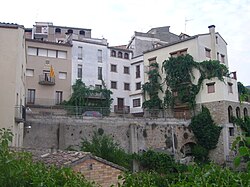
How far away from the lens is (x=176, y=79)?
35.5 metres

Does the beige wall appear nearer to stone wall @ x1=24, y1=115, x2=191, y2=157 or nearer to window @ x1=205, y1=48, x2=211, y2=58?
stone wall @ x1=24, y1=115, x2=191, y2=157

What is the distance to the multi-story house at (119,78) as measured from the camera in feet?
140

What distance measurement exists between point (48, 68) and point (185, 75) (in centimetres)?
1732

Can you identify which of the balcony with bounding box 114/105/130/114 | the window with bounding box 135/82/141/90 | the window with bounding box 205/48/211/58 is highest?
the window with bounding box 205/48/211/58

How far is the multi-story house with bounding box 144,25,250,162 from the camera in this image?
31.8 metres

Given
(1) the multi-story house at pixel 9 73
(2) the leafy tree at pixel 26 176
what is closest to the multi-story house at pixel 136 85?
(1) the multi-story house at pixel 9 73

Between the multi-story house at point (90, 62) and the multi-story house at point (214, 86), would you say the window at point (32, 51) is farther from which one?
the multi-story house at point (214, 86)

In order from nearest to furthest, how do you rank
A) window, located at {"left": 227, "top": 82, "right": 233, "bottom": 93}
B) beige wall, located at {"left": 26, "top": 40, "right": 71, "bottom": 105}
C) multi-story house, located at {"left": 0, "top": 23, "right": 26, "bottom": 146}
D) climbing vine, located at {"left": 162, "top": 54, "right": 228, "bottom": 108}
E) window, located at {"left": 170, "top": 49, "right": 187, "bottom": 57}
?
multi-story house, located at {"left": 0, "top": 23, "right": 26, "bottom": 146}
window, located at {"left": 227, "top": 82, "right": 233, "bottom": 93}
climbing vine, located at {"left": 162, "top": 54, "right": 228, "bottom": 108}
window, located at {"left": 170, "top": 49, "right": 187, "bottom": 57}
beige wall, located at {"left": 26, "top": 40, "right": 71, "bottom": 105}

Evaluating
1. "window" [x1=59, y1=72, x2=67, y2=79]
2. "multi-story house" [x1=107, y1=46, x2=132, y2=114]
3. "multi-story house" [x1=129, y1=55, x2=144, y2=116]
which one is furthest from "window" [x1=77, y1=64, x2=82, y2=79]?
"multi-story house" [x1=129, y1=55, x2=144, y2=116]

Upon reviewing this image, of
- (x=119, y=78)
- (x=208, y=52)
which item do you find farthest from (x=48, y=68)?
(x=208, y=52)

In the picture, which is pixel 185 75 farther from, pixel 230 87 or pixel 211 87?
pixel 230 87

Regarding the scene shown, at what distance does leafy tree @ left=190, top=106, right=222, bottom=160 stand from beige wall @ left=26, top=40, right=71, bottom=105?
55.2ft

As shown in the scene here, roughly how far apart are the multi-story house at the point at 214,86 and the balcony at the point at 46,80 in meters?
13.6

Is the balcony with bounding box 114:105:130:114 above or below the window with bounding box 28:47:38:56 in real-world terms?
below
